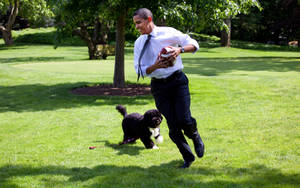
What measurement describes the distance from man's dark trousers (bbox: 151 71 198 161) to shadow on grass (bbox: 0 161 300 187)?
455mm

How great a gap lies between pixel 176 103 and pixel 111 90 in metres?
9.69

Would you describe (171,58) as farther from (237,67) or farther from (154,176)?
(237,67)

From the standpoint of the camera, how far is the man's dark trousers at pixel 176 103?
5.37 metres

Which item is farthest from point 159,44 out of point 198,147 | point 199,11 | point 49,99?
point 49,99

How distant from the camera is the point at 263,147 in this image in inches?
270

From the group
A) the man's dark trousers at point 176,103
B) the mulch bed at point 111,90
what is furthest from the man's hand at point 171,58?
the mulch bed at point 111,90

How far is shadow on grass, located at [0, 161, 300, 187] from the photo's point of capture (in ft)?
16.6

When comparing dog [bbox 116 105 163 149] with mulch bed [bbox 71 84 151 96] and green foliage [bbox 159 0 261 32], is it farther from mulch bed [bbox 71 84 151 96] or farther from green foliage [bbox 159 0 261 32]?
mulch bed [bbox 71 84 151 96]

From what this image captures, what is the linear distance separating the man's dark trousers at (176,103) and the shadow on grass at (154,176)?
1.49ft

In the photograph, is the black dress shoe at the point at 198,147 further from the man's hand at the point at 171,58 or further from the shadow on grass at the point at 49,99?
the shadow on grass at the point at 49,99

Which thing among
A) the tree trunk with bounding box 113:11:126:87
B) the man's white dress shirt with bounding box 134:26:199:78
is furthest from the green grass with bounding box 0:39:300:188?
the tree trunk with bounding box 113:11:126:87

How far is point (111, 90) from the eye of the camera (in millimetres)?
14906

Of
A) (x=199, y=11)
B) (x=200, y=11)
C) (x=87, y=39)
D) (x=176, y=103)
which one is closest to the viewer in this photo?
(x=176, y=103)

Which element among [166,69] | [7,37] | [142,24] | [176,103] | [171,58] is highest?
[142,24]
